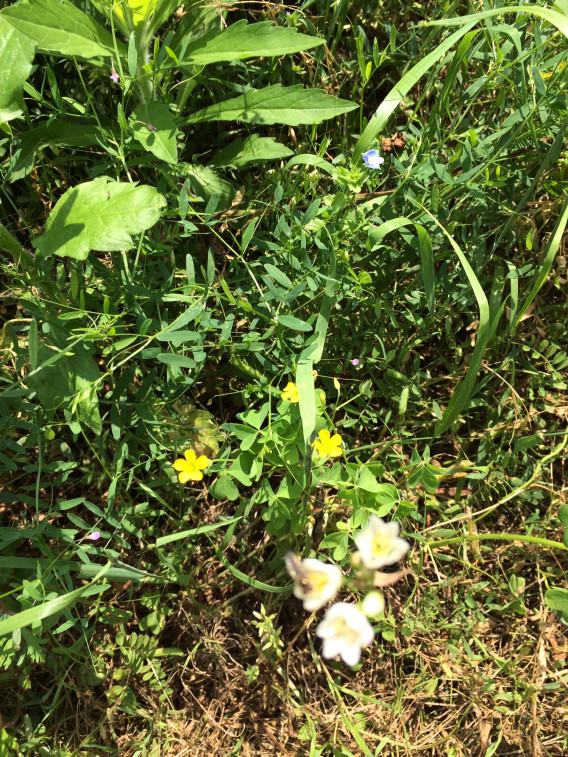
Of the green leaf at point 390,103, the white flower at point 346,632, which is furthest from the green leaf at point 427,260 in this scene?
the white flower at point 346,632

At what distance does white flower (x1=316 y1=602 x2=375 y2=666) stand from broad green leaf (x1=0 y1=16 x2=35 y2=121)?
190cm

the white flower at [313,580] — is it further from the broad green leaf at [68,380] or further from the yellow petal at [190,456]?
the broad green leaf at [68,380]

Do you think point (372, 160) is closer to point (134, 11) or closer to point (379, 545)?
point (134, 11)

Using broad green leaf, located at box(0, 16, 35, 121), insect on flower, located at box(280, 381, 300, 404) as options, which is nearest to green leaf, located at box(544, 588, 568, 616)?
insect on flower, located at box(280, 381, 300, 404)

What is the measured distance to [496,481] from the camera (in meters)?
2.45

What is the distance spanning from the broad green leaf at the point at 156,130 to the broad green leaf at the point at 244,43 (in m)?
0.19

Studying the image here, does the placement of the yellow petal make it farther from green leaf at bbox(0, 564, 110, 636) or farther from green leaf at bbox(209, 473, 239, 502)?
green leaf at bbox(0, 564, 110, 636)

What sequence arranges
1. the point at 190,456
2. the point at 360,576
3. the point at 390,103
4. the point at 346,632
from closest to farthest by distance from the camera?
the point at 360,576 → the point at 346,632 → the point at 190,456 → the point at 390,103

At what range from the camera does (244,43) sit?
6.98ft

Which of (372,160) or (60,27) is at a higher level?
(60,27)

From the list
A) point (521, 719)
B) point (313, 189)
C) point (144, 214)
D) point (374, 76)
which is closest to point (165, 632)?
point (521, 719)

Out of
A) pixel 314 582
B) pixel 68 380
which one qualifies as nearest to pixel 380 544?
pixel 314 582

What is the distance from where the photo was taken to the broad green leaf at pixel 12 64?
2039 millimetres

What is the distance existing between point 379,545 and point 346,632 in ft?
0.68
